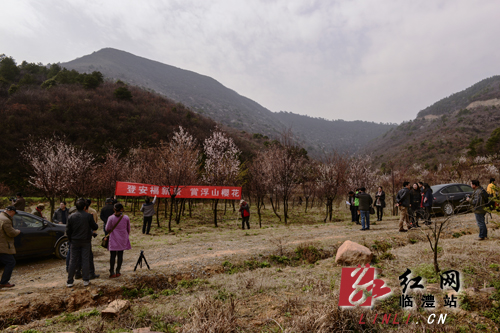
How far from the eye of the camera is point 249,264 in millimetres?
8164

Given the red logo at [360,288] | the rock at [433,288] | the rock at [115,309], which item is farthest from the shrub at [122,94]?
the rock at [433,288]

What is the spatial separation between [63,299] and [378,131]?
7961 inches

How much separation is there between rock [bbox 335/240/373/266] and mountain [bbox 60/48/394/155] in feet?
330

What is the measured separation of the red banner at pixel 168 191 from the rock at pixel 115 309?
11.5m

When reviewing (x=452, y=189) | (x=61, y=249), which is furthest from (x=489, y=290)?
(x=452, y=189)

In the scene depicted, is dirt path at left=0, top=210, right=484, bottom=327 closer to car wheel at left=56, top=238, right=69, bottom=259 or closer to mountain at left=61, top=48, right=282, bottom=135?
car wheel at left=56, top=238, right=69, bottom=259

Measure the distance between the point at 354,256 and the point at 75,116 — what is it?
184 ft

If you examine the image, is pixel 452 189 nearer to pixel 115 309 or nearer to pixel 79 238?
pixel 115 309

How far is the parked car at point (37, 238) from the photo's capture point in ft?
26.0

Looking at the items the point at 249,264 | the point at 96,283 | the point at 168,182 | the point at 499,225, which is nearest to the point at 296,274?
the point at 249,264

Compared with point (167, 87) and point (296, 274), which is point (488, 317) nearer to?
point (296, 274)

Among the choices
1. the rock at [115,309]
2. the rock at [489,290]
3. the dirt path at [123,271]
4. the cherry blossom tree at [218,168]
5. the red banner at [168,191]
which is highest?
the cherry blossom tree at [218,168]

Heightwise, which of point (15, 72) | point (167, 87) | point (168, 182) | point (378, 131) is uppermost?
point (167, 87)

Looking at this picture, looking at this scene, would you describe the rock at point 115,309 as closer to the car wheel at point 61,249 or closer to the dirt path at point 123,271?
the dirt path at point 123,271
